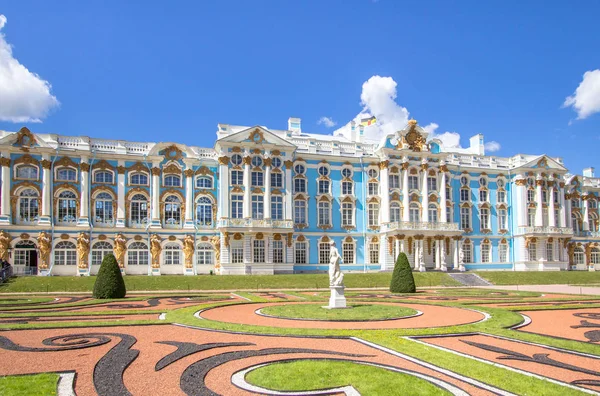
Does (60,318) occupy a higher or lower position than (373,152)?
lower

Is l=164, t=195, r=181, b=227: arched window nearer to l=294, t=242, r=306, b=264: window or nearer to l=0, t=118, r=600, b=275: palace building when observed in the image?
l=0, t=118, r=600, b=275: palace building

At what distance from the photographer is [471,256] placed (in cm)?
5478

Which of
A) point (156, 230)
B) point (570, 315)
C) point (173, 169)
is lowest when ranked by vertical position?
point (570, 315)

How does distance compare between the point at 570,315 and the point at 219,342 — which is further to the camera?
the point at 570,315

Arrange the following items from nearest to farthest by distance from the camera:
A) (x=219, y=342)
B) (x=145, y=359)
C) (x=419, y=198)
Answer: (x=145, y=359) → (x=219, y=342) → (x=419, y=198)

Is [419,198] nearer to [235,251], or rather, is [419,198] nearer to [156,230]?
[235,251]

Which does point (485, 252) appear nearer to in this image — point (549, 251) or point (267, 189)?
point (549, 251)

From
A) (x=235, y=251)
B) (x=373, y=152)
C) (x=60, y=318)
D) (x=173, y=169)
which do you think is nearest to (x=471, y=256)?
(x=373, y=152)

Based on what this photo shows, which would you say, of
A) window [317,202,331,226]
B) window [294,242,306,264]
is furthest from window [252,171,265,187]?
window [294,242,306,264]

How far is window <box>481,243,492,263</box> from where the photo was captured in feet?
182

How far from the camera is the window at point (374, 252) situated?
51.6 meters

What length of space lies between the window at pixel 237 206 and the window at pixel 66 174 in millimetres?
13941

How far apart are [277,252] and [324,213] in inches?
262

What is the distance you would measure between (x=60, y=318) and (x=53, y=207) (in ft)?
93.1
